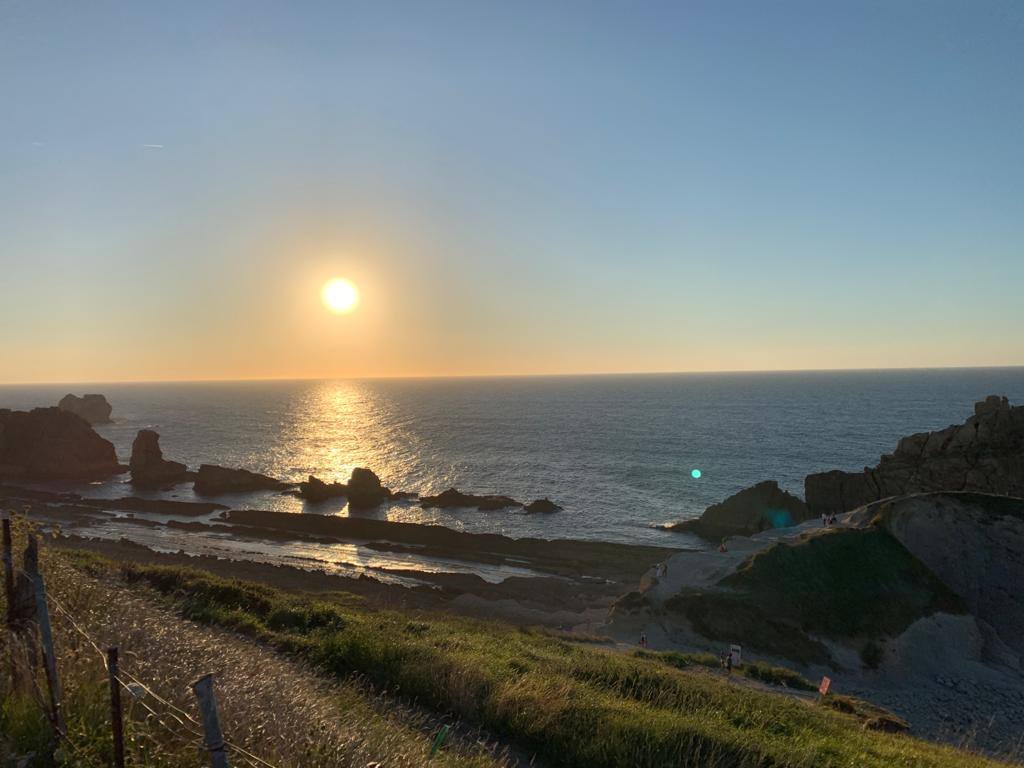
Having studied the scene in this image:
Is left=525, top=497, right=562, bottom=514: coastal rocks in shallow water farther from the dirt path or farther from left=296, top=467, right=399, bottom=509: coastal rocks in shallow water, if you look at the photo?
the dirt path

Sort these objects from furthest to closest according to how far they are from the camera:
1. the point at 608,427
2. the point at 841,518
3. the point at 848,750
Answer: the point at 608,427 → the point at 841,518 → the point at 848,750

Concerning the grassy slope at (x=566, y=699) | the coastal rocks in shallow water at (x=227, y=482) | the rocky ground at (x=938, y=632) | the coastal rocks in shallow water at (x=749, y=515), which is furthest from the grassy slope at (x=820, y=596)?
Result: the coastal rocks in shallow water at (x=227, y=482)

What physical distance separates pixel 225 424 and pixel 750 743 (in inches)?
6583

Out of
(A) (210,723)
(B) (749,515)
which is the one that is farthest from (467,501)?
(A) (210,723)

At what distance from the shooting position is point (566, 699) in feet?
35.0

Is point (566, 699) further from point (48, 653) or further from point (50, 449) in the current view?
point (50, 449)

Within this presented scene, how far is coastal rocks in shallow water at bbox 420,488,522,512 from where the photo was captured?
66875 millimetres

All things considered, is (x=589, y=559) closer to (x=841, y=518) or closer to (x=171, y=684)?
(x=841, y=518)

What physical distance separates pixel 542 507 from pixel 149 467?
5645 cm

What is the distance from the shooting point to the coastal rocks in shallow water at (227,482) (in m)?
75.4

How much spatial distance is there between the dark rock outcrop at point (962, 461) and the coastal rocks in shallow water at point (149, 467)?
8285cm

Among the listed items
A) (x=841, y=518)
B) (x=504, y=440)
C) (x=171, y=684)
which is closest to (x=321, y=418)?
(x=504, y=440)

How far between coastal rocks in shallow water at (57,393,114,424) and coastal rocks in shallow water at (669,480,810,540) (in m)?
164

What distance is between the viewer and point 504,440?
392 feet
